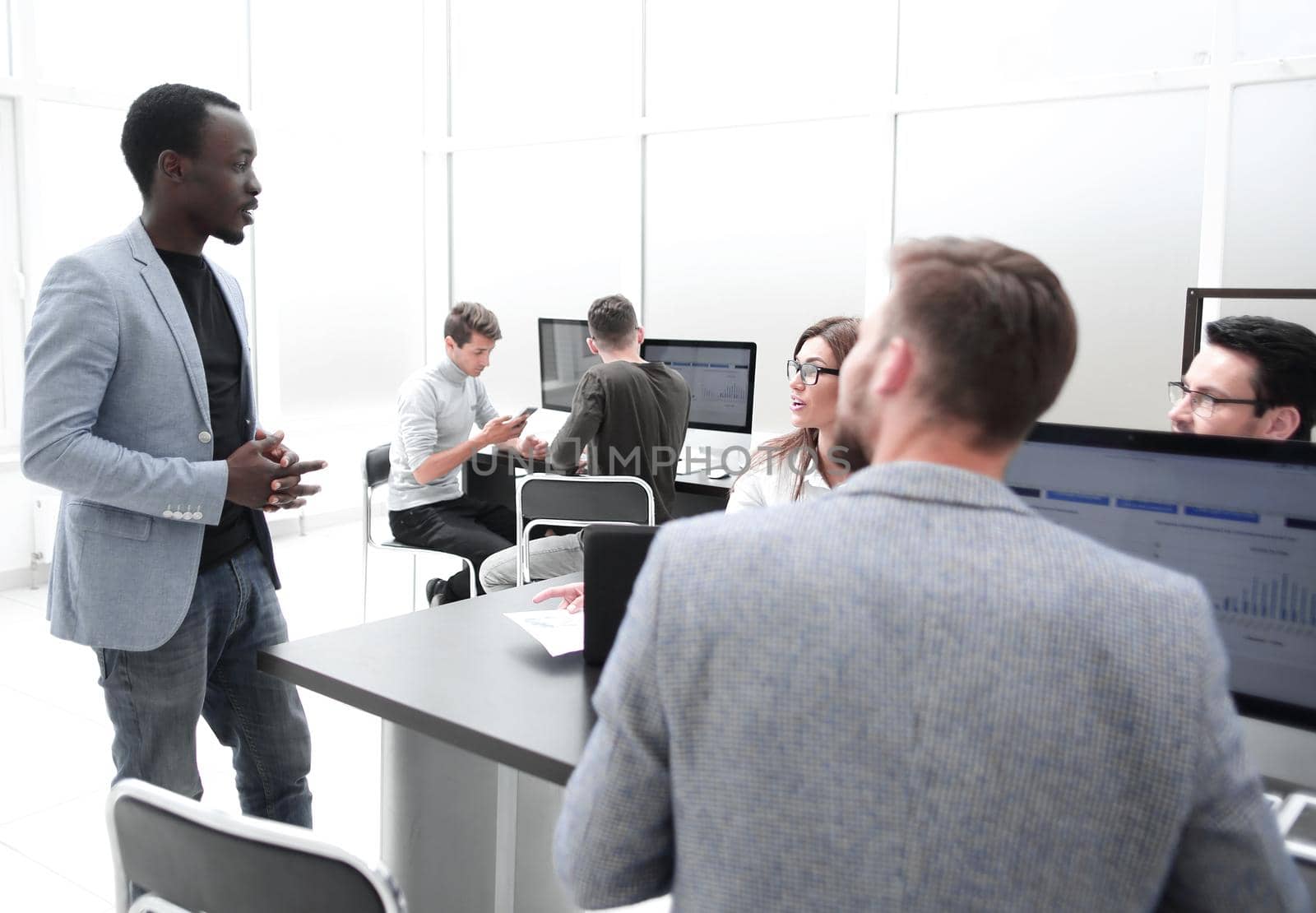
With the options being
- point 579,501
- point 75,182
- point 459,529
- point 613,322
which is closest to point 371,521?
point 459,529

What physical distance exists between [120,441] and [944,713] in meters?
1.49

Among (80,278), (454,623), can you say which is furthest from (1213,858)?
(80,278)

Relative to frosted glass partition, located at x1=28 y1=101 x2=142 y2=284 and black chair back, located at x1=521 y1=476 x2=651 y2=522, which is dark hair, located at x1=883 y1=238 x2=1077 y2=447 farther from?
frosted glass partition, located at x1=28 y1=101 x2=142 y2=284

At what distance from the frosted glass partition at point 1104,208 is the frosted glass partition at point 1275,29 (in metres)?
0.24

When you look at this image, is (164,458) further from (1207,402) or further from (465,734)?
(1207,402)

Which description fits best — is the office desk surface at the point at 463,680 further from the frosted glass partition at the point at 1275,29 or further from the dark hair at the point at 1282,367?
the frosted glass partition at the point at 1275,29

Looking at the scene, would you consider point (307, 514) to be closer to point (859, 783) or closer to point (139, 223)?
point (139, 223)

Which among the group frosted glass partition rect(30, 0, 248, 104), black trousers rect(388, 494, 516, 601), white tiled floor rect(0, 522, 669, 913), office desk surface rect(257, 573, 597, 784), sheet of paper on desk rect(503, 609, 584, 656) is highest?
frosted glass partition rect(30, 0, 248, 104)

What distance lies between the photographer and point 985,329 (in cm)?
80

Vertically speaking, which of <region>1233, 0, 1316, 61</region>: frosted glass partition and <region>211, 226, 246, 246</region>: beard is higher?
<region>1233, 0, 1316, 61</region>: frosted glass partition

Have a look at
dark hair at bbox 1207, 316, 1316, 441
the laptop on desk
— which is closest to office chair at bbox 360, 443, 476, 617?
the laptop on desk

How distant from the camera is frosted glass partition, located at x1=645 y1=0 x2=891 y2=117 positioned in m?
4.89

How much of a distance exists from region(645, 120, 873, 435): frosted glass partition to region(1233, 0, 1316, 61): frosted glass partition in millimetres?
1485

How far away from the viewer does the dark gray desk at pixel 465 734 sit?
1.35 m
